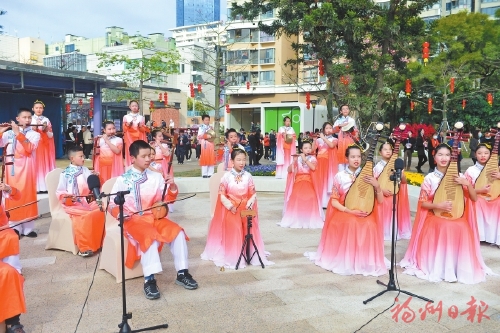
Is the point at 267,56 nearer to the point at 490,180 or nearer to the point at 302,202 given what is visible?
the point at 302,202

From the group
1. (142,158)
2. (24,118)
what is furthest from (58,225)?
(142,158)

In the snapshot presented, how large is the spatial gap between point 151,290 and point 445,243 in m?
3.17

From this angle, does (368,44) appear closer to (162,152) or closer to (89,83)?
(162,152)

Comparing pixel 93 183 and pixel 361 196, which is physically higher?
pixel 93 183

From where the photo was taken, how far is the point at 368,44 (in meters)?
12.0

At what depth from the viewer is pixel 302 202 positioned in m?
7.54

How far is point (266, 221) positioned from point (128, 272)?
361cm

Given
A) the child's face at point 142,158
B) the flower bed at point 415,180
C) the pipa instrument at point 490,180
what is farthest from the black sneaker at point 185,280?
the flower bed at point 415,180

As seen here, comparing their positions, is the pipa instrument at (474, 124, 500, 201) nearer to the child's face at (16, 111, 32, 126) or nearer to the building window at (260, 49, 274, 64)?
the child's face at (16, 111, 32, 126)

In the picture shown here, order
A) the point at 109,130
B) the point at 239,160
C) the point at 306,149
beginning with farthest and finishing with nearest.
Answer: the point at 109,130 → the point at 306,149 → the point at 239,160

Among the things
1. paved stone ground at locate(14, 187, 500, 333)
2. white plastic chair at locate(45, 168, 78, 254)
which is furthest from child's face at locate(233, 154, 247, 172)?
white plastic chair at locate(45, 168, 78, 254)

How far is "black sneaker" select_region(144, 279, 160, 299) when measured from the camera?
4.29 m

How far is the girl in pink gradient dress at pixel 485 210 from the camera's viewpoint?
6.29m

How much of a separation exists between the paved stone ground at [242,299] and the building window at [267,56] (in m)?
33.7
